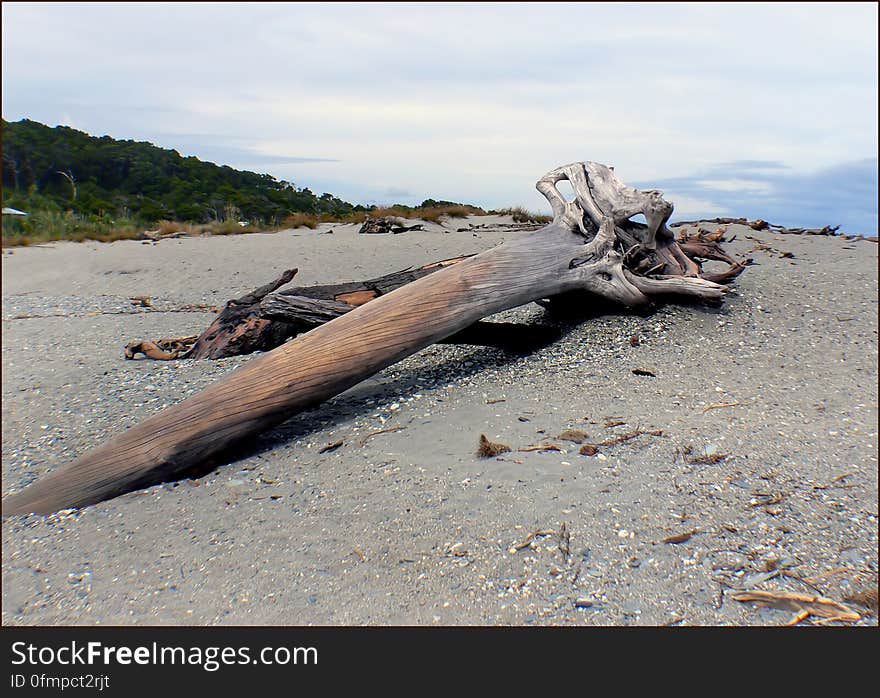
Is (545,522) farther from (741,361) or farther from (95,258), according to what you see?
(95,258)

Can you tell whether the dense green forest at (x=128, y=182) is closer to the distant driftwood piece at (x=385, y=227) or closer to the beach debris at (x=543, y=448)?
the distant driftwood piece at (x=385, y=227)

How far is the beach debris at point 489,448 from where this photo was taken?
336 centimetres

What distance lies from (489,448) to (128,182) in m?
27.6

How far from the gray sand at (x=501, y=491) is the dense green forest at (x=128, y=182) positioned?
61.0 feet

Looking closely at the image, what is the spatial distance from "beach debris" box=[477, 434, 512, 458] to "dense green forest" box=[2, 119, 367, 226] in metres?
19.9

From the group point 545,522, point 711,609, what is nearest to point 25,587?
point 545,522

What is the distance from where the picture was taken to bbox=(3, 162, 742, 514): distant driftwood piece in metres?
3.63

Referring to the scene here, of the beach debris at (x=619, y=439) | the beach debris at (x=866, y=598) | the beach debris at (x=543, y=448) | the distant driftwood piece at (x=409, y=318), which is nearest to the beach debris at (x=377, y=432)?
the distant driftwood piece at (x=409, y=318)

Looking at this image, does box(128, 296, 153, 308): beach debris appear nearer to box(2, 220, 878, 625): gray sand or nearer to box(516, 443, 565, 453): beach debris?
box(2, 220, 878, 625): gray sand

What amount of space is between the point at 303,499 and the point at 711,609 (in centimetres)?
180

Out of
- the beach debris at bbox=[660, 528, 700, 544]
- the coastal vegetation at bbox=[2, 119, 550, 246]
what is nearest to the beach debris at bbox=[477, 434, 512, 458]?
the beach debris at bbox=[660, 528, 700, 544]

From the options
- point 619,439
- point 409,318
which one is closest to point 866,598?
point 619,439

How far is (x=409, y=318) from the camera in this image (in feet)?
14.1

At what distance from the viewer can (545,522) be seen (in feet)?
9.08
